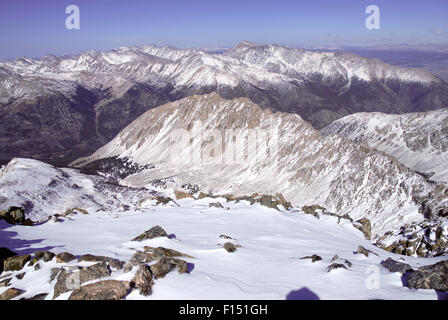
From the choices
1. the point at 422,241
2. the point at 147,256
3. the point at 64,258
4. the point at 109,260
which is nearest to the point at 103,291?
the point at 109,260

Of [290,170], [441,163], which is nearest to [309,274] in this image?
[290,170]

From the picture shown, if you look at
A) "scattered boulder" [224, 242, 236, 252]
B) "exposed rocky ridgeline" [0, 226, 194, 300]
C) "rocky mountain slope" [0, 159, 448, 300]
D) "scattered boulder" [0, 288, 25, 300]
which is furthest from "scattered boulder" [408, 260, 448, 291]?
"scattered boulder" [0, 288, 25, 300]

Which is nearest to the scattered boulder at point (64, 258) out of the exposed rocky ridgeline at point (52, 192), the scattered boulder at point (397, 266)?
the scattered boulder at point (397, 266)

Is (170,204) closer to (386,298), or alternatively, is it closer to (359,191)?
(386,298)

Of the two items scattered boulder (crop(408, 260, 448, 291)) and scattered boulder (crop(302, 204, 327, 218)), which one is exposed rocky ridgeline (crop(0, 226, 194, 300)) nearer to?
scattered boulder (crop(408, 260, 448, 291))

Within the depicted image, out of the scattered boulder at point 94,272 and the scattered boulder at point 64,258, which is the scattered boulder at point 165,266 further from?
the scattered boulder at point 64,258
